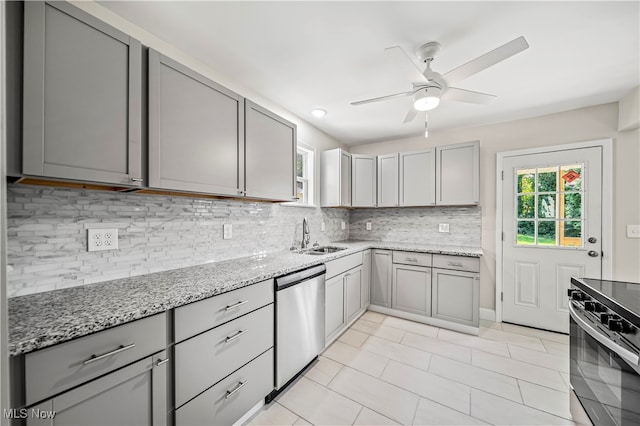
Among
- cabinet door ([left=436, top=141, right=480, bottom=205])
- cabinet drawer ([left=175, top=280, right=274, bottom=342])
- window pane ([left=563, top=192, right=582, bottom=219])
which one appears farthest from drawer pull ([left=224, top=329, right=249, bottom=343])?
window pane ([left=563, top=192, right=582, bottom=219])

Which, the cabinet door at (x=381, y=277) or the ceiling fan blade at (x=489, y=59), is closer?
the ceiling fan blade at (x=489, y=59)

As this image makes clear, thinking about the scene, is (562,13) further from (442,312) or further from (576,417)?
(442,312)

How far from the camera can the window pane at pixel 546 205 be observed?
2.86 meters

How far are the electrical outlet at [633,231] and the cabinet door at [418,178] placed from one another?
1.80 meters

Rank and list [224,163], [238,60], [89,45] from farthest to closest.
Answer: [238,60] → [224,163] → [89,45]

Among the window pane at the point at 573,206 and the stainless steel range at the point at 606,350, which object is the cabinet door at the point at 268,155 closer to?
A: the stainless steel range at the point at 606,350

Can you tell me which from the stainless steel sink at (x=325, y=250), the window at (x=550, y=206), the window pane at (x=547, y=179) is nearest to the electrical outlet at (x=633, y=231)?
the window at (x=550, y=206)

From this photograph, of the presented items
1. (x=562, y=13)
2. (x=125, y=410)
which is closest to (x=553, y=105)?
(x=562, y=13)

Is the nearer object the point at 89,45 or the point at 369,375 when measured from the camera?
the point at 89,45

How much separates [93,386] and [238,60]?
2.09 meters

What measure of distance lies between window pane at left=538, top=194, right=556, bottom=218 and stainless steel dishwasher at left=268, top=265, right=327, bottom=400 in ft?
8.69

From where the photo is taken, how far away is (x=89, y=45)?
1.15 meters
